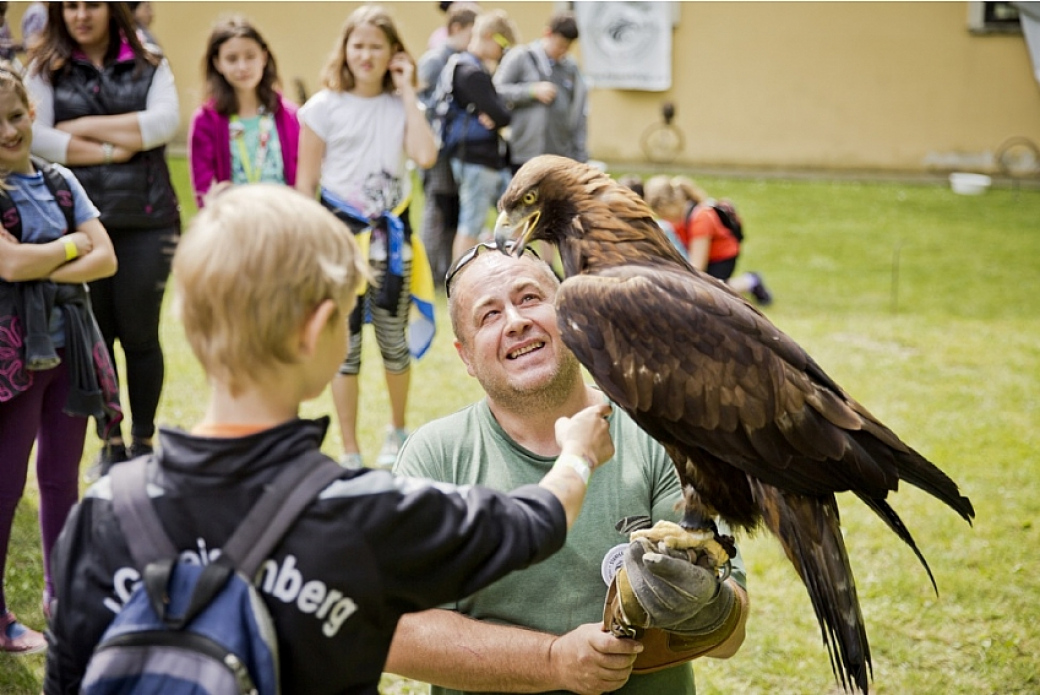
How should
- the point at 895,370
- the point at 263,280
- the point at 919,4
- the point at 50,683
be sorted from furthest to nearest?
1. the point at 919,4
2. the point at 895,370
3. the point at 50,683
4. the point at 263,280

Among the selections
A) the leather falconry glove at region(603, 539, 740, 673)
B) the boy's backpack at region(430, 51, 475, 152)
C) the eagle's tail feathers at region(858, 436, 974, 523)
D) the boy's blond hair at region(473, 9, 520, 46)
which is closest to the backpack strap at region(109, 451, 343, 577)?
the leather falconry glove at region(603, 539, 740, 673)

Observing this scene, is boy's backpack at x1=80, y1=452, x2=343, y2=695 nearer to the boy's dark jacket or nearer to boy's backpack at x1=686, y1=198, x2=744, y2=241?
the boy's dark jacket

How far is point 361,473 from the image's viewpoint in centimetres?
149

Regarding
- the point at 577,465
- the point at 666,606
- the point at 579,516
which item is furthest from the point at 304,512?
the point at 579,516

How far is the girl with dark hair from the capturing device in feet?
18.8

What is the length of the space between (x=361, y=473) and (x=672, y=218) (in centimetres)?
696

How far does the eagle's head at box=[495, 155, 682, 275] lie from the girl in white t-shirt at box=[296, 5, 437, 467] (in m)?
2.72

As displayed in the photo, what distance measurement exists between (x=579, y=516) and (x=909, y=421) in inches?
184

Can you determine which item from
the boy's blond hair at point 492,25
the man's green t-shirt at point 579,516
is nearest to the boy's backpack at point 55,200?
the man's green t-shirt at point 579,516

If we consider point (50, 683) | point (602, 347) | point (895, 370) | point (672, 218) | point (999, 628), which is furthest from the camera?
point (672, 218)

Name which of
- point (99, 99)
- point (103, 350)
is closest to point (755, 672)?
point (103, 350)

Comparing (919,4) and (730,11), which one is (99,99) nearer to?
(730,11)

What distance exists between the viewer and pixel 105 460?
4.96 meters

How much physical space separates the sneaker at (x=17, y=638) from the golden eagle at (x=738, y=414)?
2487 mm
